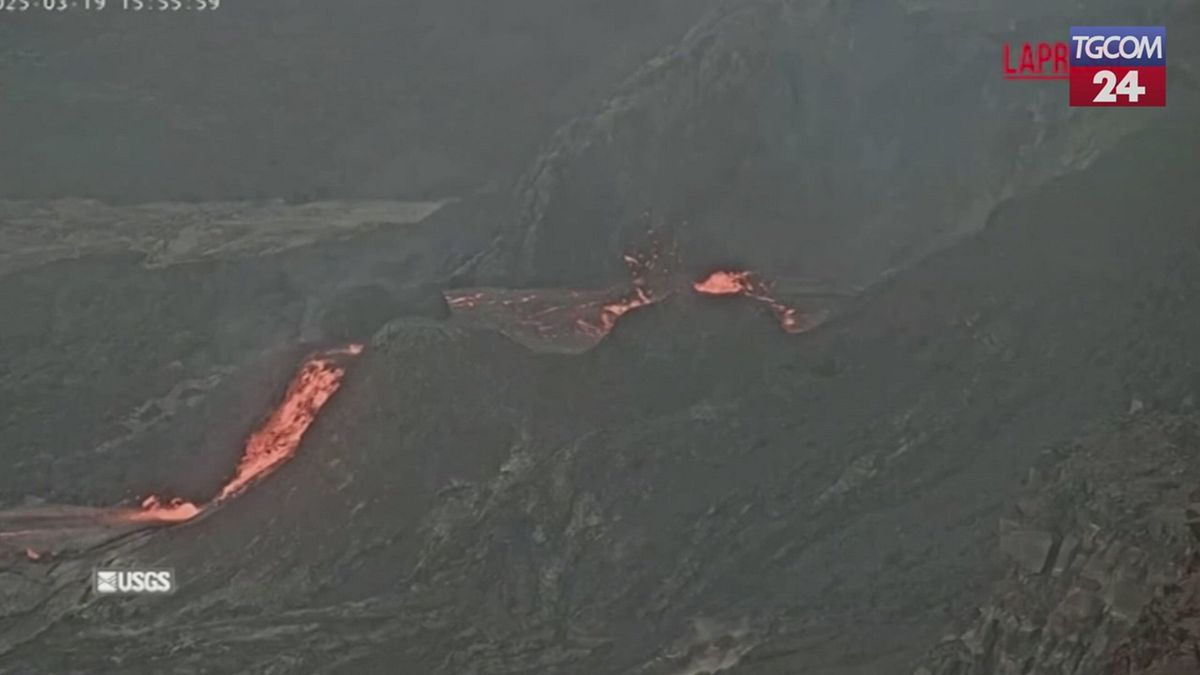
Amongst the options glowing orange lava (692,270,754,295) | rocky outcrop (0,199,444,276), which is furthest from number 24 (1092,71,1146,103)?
rocky outcrop (0,199,444,276)

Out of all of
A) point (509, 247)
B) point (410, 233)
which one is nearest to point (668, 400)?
point (509, 247)

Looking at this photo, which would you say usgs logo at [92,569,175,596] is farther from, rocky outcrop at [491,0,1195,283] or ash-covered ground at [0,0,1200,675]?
rocky outcrop at [491,0,1195,283]

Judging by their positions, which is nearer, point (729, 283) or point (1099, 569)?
point (1099, 569)

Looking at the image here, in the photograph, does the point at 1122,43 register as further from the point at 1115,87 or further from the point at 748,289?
the point at 748,289

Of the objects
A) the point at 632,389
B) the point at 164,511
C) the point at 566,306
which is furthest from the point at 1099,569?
the point at 164,511

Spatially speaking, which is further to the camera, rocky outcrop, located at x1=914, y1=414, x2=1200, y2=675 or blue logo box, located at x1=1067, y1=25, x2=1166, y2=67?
blue logo box, located at x1=1067, y1=25, x2=1166, y2=67

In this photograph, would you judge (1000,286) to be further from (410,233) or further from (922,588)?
(410,233)
